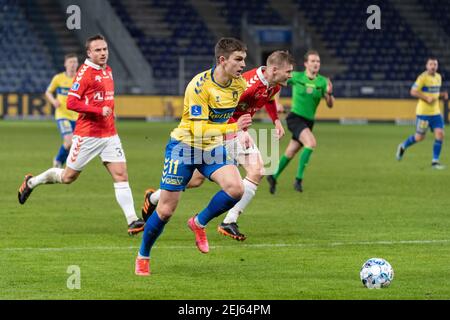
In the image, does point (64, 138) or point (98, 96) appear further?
point (64, 138)

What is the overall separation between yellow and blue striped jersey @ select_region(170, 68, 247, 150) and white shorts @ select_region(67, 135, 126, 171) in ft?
10.3

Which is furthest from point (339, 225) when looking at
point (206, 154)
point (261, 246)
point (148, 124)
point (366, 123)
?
point (366, 123)

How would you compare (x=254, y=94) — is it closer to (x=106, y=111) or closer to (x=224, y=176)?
(x=106, y=111)

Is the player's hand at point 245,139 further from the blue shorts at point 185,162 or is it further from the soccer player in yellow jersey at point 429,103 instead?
the soccer player in yellow jersey at point 429,103

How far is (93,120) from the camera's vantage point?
1309cm

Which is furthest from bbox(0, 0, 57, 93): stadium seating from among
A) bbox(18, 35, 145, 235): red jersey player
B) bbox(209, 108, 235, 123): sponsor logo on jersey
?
bbox(209, 108, 235, 123): sponsor logo on jersey

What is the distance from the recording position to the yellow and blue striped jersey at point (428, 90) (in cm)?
2316

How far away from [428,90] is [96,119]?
39.1ft

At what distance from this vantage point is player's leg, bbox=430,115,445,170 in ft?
74.2

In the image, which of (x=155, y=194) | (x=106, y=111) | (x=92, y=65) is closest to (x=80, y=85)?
(x=92, y=65)

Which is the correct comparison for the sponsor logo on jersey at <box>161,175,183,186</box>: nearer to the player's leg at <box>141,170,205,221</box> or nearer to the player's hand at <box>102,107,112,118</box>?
the player's leg at <box>141,170,205,221</box>

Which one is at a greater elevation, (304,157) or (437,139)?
(304,157)

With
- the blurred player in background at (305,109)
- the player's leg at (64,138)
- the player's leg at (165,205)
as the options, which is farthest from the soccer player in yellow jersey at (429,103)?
the player's leg at (165,205)
